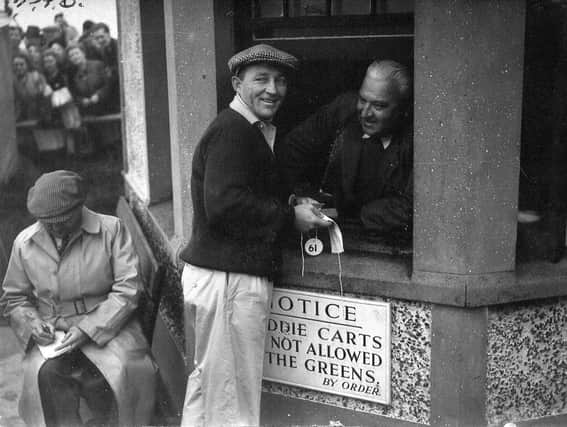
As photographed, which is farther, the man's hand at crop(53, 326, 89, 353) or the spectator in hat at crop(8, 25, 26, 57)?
the spectator in hat at crop(8, 25, 26, 57)

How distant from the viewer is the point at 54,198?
4.00 meters

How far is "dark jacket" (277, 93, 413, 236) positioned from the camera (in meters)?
4.05

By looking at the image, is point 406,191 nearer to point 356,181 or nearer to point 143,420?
point 356,181

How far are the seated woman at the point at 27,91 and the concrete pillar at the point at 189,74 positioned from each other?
19.9 feet

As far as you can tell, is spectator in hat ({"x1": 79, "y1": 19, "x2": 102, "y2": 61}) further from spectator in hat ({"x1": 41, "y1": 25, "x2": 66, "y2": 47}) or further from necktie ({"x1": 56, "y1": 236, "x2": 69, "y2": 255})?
necktie ({"x1": 56, "y1": 236, "x2": 69, "y2": 255})

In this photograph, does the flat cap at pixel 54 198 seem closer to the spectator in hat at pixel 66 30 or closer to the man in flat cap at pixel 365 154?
the man in flat cap at pixel 365 154

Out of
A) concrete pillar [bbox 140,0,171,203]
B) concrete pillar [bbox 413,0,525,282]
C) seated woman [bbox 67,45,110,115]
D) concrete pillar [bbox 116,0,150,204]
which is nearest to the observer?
concrete pillar [bbox 413,0,525,282]

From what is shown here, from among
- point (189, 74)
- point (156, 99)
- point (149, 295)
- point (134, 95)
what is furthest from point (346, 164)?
point (134, 95)

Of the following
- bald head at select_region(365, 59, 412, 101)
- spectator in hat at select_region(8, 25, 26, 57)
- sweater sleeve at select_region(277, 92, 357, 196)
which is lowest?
sweater sleeve at select_region(277, 92, 357, 196)

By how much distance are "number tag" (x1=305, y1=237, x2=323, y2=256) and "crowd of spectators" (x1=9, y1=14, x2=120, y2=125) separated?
6.26m

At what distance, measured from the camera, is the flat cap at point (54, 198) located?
3990 mm

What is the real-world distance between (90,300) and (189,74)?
139cm

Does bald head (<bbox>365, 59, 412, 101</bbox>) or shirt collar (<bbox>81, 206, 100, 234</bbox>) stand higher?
bald head (<bbox>365, 59, 412, 101</bbox>)

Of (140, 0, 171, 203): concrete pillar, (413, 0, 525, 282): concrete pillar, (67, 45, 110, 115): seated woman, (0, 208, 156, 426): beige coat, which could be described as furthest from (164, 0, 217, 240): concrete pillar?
(67, 45, 110, 115): seated woman
